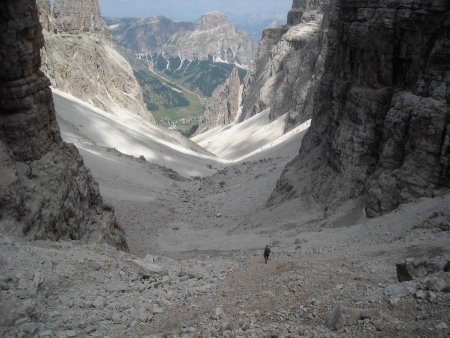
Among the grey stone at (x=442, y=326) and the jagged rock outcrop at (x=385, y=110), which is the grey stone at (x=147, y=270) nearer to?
the grey stone at (x=442, y=326)

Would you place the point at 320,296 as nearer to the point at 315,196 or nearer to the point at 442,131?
the point at 442,131

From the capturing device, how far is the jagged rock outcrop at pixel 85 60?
211ft

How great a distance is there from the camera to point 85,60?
236ft

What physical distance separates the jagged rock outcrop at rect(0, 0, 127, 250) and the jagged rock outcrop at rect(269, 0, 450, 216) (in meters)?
12.8

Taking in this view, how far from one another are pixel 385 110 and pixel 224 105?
117 m

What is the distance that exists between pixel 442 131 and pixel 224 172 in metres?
30.3

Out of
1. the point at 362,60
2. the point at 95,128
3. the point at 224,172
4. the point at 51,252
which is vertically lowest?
the point at 224,172

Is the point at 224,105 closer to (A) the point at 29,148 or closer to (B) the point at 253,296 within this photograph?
(A) the point at 29,148

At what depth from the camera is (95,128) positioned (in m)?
52.2

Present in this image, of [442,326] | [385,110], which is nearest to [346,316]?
[442,326]

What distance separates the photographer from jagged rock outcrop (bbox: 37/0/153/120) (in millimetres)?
64250

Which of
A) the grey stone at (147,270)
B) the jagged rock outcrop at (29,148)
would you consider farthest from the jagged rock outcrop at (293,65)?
the grey stone at (147,270)

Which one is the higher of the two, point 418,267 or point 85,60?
point 85,60

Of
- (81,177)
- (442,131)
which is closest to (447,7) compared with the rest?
(442,131)
